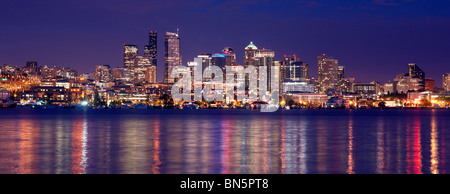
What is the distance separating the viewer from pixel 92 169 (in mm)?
24812
